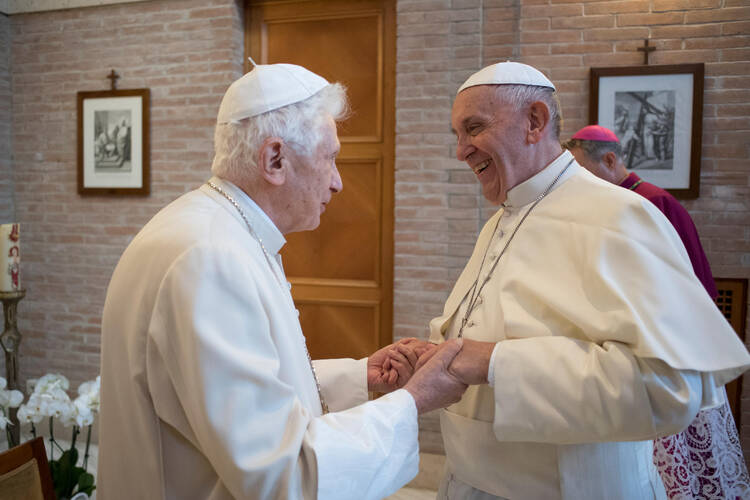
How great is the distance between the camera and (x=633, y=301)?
4.83 feet

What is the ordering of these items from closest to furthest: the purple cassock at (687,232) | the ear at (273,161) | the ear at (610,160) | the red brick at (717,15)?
the ear at (273,161) < the purple cassock at (687,232) < the ear at (610,160) < the red brick at (717,15)

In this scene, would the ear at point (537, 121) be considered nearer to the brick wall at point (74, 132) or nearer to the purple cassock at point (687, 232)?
the purple cassock at point (687, 232)

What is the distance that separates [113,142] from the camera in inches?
216

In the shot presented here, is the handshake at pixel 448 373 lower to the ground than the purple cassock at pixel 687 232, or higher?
lower

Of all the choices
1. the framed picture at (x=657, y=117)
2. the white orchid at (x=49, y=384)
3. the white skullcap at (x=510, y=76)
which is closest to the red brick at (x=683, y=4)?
the framed picture at (x=657, y=117)

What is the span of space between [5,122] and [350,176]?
351cm

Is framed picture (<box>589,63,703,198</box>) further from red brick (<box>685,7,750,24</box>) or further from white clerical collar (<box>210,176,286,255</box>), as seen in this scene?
white clerical collar (<box>210,176,286,255</box>)

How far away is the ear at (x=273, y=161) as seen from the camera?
1407 mm

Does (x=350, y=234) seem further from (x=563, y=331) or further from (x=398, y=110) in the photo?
(x=563, y=331)

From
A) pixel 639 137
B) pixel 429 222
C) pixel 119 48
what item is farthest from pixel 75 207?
pixel 639 137

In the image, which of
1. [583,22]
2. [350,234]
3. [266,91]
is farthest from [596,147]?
[266,91]

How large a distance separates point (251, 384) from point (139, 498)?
40cm

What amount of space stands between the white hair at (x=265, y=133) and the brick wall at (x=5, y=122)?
531cm

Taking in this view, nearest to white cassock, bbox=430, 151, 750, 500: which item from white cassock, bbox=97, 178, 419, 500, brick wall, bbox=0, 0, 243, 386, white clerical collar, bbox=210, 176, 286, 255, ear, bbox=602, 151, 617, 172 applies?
white cassock, bbox=97, 178, 419, 500
